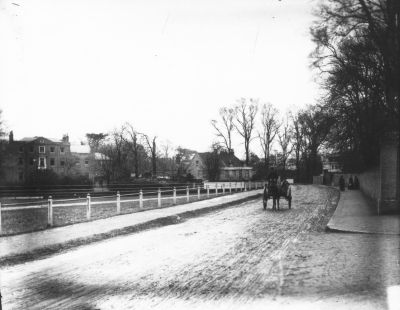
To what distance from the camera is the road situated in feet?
19.4

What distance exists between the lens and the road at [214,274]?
19.4 ft

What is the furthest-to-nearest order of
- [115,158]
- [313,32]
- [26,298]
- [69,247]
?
1. [115,158]
2. [313,32]
3. [69,247]
4. [26,298]

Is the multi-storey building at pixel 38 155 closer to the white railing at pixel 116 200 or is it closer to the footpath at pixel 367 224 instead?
the white railing at pixel 116 200

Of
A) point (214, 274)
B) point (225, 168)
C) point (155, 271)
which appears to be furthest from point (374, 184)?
point (225, 168)

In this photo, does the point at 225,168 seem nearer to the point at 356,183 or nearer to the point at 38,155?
the point at 38,155

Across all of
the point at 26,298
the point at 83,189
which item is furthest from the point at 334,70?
the point at 83,189

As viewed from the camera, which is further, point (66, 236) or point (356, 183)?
point (356, 183)

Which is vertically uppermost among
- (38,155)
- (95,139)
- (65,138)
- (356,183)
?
(95,139)

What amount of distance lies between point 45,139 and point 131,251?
88.7m

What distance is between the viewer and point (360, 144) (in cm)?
2753

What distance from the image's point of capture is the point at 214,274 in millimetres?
7492

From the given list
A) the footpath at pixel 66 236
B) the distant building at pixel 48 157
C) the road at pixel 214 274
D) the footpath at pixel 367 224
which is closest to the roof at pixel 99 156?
the distant building at pixel 48 157

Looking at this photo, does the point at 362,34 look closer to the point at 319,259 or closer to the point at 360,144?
the point at 360,144

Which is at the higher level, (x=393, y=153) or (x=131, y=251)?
(x=393, y=153)
